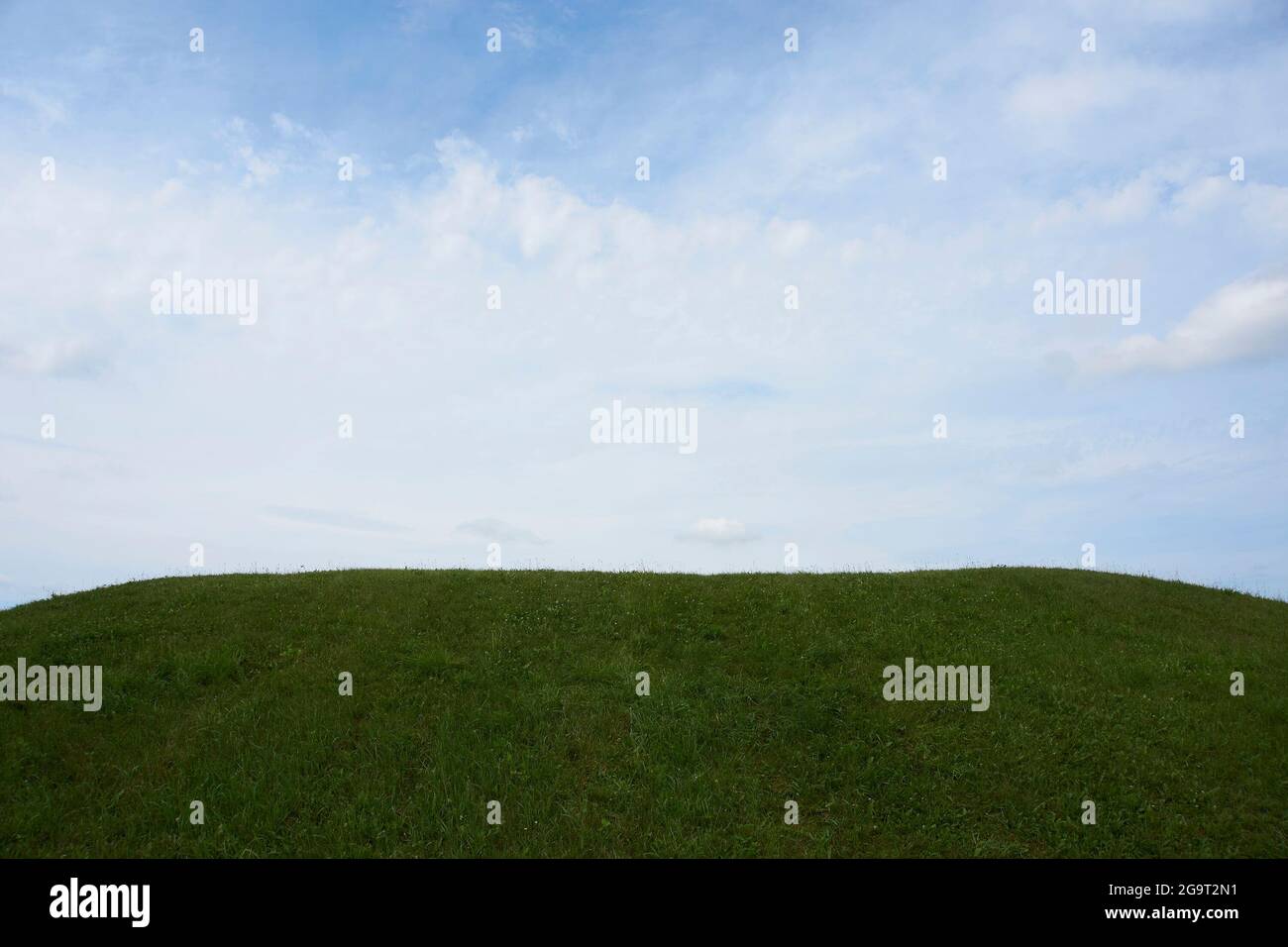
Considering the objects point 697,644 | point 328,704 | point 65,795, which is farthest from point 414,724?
point 697,644

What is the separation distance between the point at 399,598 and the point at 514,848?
12.5 m

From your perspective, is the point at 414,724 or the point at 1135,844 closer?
the point at 1135,844

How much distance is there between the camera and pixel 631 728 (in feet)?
55.5

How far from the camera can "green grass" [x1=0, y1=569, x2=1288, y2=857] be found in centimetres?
1399

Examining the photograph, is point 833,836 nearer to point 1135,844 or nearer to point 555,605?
point 1135,844

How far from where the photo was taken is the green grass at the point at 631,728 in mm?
13992

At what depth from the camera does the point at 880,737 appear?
17016 mm
